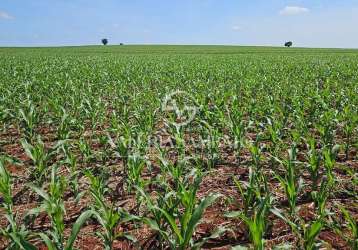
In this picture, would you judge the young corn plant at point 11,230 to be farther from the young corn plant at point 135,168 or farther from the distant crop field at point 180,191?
the young corn plant at point 135,168

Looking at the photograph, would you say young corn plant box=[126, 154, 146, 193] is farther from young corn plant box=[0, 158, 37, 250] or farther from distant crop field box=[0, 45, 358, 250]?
young corn plant box=[0, 158, 37, 250]

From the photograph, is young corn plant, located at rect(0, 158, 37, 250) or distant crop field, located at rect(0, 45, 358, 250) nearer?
young corn plant, located at rect(0, 158, 37, 250)

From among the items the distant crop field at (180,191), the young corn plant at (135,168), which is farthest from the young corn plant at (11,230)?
the young corn plant at (135,168)

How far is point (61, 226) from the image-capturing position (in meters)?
2.61

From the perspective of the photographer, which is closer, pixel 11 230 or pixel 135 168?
pixel 11 230

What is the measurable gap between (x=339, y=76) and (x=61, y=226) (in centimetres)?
1385

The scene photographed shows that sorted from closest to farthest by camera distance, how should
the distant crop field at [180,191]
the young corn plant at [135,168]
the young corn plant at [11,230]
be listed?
the young corn plant at [11,230] < the distant crop field at [180,191] < the young corn plant at [135,168]

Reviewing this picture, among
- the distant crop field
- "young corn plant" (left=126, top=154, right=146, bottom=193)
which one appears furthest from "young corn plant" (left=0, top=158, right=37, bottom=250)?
"young corn plant" (left=126, top=154, right=146, bottom=193)

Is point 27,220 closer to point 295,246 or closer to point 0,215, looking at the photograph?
point 0,215

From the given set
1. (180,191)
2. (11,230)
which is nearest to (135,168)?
(180,191)

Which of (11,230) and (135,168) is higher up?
(135,168)

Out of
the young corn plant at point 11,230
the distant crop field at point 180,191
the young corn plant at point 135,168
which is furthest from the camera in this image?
the young corn plant at point 135,168

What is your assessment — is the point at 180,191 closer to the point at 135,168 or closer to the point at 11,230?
the point at 135,168

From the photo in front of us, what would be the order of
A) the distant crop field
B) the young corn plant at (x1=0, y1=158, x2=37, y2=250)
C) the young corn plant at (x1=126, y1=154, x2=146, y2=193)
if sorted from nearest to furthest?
the young corn plant at (x1=0, y1=158, x2=37, y2=250) < the distant crop field < the young corn plant at (x1=126, y1=154, x2=146, y2=193)
